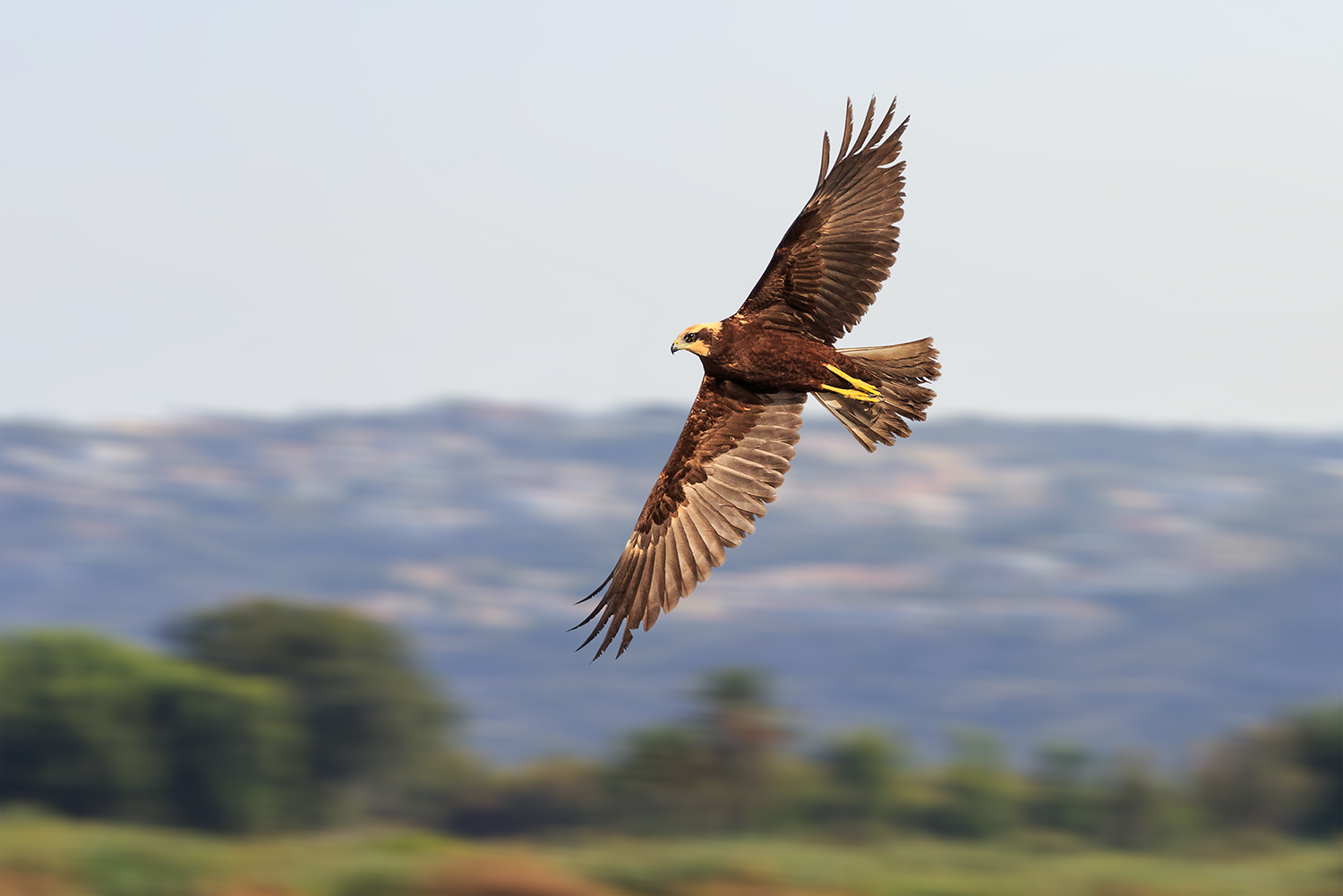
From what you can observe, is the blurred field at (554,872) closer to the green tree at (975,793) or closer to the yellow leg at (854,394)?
the green tree at (975,793)

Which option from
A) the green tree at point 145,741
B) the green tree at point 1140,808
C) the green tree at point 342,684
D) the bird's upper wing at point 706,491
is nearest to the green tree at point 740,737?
the green tree at point 1140,808

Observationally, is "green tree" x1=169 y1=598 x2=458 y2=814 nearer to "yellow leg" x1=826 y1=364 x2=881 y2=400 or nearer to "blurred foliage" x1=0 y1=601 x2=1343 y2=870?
"blurred foliage" x1=0 y1=601 x2=1343 y2=870

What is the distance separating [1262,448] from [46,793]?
567 ft

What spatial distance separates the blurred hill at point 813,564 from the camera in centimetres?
12231

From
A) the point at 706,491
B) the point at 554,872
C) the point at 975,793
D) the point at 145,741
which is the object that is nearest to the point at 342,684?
the point at 145,741

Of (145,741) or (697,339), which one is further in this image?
(145,741)

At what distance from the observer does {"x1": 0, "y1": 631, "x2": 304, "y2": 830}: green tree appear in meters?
43.7

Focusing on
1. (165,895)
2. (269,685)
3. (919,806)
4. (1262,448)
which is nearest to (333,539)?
(1262,448)

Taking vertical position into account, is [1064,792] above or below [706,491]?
above

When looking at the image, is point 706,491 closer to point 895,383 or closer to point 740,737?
point 895,383

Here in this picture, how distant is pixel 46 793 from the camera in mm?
43469

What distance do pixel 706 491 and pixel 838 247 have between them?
2.41 meters

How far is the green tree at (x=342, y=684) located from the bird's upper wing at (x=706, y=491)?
37.4 metres

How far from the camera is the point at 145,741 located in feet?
150
